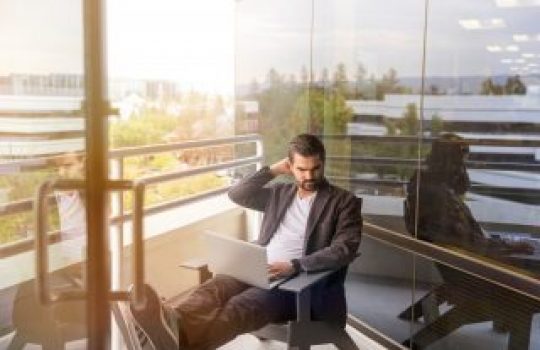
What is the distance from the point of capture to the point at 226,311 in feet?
8.33

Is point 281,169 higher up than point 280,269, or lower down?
higher up

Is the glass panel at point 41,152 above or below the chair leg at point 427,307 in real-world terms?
above

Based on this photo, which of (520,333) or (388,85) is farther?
(388,85)

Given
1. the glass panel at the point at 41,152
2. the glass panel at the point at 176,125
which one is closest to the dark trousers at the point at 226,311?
the glass panel at the point at 176,125

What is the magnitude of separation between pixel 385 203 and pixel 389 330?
726 millimetres

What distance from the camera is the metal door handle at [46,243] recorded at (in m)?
1.36

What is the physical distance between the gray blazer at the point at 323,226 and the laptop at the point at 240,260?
20cm

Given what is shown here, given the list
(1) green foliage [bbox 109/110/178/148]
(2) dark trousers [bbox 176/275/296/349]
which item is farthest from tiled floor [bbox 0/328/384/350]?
(1) green foliage [bbox 109/110/178/148]

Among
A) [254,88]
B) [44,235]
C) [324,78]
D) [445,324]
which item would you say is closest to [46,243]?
[44,235]

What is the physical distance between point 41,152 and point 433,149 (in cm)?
199

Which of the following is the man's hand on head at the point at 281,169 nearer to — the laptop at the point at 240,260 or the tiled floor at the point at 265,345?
the laptop at the point at 240,260

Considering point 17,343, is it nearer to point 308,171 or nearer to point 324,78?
point 308,171

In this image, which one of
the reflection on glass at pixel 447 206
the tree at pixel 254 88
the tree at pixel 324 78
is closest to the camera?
the reflection on glass at pixel 447 206

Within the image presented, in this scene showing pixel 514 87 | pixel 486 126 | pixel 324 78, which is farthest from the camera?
pixel 324 78
